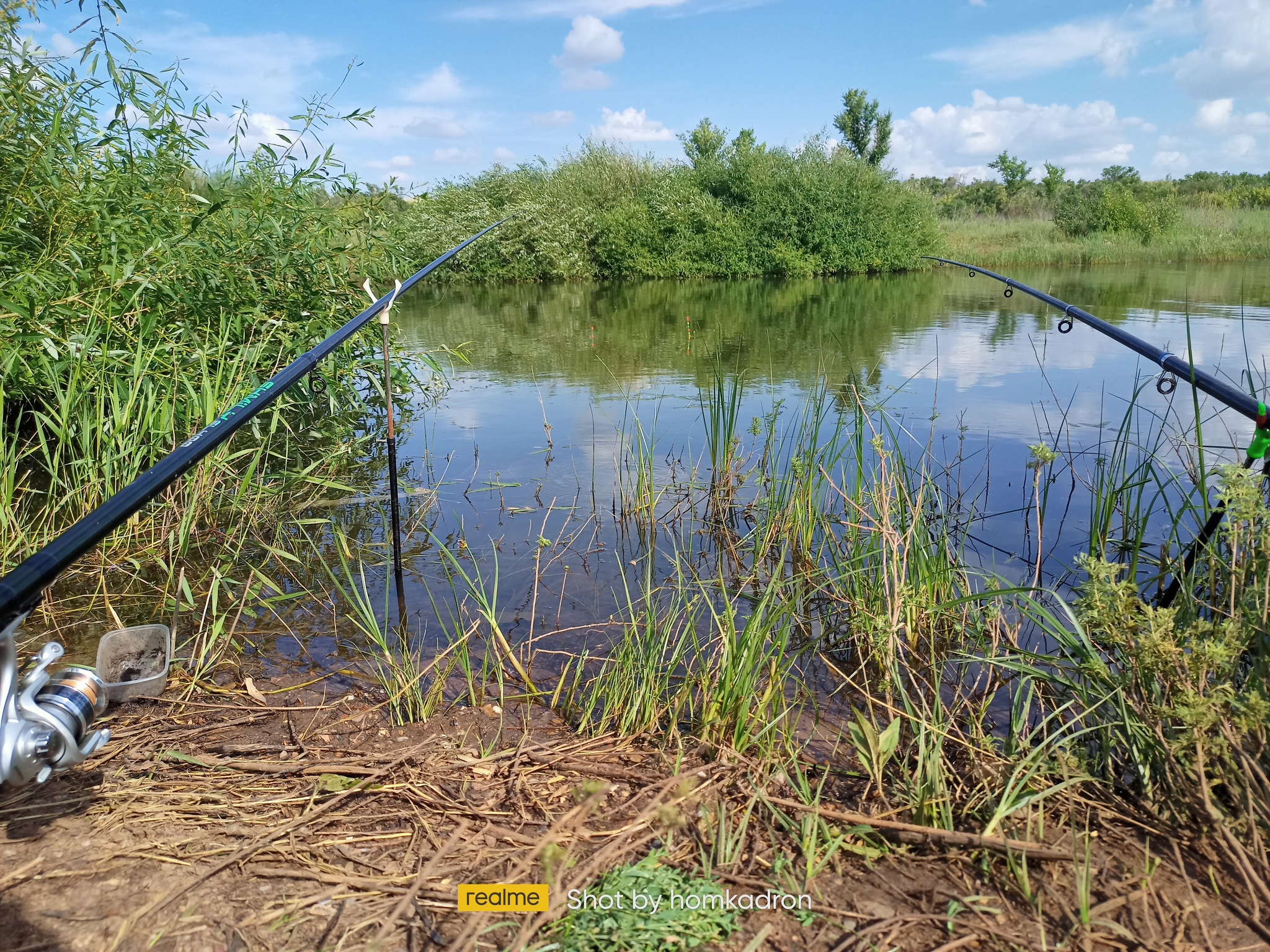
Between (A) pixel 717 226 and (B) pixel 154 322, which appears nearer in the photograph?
(B) pixel 154 322

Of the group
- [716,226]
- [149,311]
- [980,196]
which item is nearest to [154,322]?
[149,311]

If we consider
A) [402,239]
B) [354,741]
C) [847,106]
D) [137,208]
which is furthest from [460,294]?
[847,106]

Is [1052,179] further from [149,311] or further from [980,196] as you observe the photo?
[149,311]

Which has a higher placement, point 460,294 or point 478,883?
point 460,294

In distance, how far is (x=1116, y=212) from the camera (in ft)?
85.0

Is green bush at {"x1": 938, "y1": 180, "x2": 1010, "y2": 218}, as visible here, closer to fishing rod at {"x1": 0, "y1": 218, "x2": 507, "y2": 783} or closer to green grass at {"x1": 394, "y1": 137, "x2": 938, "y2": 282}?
green grass at {"x1": 394, "y1": 137, "x2": 938, "y2": 282}

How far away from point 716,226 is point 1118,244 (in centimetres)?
1210

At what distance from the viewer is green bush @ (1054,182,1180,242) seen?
25656mm

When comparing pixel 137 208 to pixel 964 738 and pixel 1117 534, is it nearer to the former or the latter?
pixel 964 738

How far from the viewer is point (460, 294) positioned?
19.5 m

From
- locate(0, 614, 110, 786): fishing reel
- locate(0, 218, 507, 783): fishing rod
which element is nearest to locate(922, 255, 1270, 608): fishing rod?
locate(0, 218, 507, 783): fishing rod

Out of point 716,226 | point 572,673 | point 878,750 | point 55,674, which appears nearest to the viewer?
point 55,674

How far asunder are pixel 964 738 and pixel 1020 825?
294mm

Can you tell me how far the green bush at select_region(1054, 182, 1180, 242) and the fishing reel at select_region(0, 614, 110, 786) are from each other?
29.9 m
